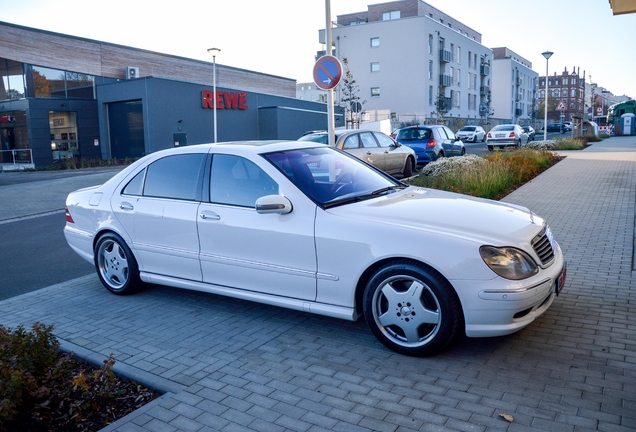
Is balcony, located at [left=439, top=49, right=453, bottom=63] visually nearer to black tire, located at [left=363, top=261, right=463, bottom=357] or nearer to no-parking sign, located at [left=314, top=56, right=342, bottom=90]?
no-parking sign, located at [left=314, top=56, right=342, bottom=90]

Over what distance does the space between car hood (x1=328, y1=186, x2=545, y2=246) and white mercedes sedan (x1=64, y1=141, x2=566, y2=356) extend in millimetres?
16

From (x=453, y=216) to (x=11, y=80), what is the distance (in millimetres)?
35491

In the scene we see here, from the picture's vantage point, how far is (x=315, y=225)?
14.8 ft

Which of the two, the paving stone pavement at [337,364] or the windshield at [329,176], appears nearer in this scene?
the paving stone pavement at [337,364]

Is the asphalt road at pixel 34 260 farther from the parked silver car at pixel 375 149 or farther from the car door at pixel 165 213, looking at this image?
the parked silver car at pixel 375 149

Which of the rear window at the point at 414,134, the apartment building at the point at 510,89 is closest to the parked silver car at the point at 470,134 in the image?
the rear window at the point at 414,134

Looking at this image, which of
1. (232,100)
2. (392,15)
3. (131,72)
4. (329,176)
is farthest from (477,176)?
(392,15)

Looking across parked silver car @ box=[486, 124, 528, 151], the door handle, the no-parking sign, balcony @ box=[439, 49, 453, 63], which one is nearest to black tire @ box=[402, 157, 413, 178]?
the no-parking sign

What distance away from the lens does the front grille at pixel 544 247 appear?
4320mm

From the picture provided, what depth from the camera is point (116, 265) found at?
19.8 feet

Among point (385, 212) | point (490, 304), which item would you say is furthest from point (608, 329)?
point (385, 212)

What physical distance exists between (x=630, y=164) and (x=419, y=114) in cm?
4037

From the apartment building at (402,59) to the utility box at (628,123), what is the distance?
1659 centimetres

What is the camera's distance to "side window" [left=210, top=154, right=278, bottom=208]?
16.4 feet
